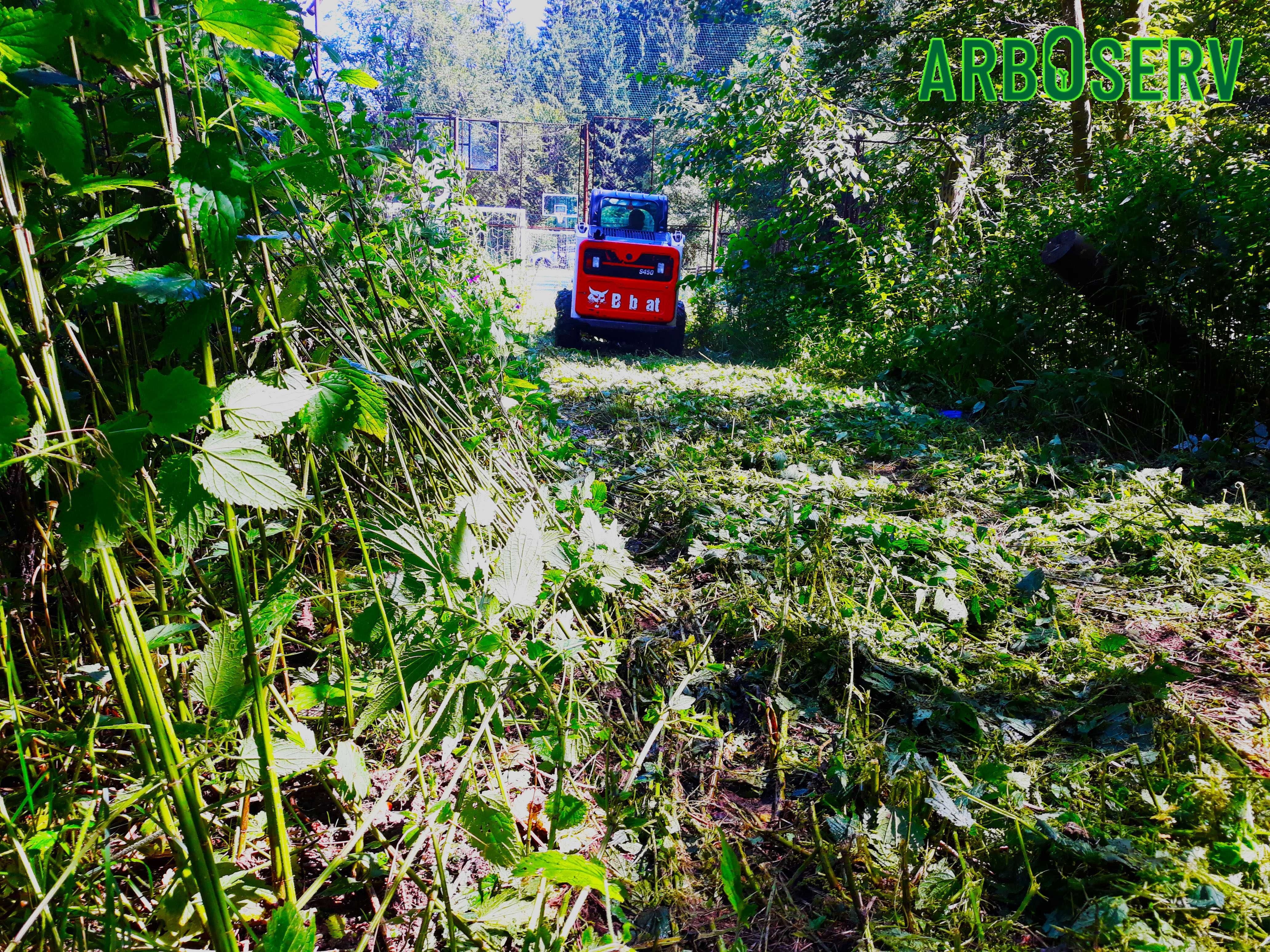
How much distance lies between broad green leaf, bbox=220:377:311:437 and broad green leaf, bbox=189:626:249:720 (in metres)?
0.28

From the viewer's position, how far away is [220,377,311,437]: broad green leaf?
81 cm

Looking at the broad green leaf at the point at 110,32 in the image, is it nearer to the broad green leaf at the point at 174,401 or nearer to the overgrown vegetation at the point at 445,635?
the overgrown vegetation at the point at 445,635

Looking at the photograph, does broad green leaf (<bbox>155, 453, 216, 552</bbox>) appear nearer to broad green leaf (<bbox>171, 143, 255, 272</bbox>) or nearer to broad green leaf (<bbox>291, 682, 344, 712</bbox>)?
broad green leaf (<bbox>171, 143, 255, 272</bbox>)

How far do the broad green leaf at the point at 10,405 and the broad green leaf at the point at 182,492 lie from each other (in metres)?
A: 0.15

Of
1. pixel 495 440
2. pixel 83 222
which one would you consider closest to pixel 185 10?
pixel 83 222

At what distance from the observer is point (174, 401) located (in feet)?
2.21

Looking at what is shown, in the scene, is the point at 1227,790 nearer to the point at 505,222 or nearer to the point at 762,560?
the point at 762,560

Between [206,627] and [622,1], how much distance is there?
64823mm

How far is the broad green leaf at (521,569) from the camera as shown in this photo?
1.08 m

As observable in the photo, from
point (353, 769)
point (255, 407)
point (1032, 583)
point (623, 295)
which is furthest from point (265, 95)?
point (623, 295)

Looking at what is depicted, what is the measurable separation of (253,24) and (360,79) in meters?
0.35

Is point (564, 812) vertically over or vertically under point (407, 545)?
under

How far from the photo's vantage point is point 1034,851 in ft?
4.21

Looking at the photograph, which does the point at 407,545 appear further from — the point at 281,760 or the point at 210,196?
the point at 210,196
